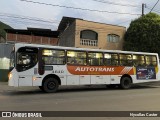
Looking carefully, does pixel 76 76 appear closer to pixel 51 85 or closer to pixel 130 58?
pixel 51 85

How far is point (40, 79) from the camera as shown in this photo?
64.7 feet

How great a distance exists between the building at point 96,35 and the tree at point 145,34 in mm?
1963

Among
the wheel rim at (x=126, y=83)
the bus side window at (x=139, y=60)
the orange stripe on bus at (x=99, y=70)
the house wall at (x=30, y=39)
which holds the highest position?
the house wall at (x=30, y=39)

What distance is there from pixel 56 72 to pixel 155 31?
2279 centimetres

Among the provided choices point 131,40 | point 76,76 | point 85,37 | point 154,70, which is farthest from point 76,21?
point 76,76

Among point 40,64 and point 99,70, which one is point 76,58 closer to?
point 99,70

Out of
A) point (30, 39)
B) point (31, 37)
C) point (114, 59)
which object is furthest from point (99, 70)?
point (31, 37)

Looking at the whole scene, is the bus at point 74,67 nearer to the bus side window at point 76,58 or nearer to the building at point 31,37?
the bus side window at point 76,58

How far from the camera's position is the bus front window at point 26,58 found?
19125 millimetres

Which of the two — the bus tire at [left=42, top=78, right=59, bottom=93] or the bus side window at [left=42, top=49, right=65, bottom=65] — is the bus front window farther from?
the bus tire at [left=42, top=78, right=59, bottom=93]

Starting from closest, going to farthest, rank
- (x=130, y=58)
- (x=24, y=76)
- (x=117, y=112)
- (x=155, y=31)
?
(x=117, y=112) < (x=24, y=76) < (x=130, y=58) < (x=155, y=31)

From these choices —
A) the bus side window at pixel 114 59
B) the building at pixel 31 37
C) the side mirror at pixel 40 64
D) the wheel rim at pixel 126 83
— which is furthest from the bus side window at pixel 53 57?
the building at pixel 31 37

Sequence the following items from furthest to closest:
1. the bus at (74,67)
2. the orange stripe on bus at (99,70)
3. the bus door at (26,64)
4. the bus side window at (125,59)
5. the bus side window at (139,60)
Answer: the bus side window at (139,60), the bus side window at (125,59), the orange stripe on bus at (99,70), the bus at (74,67), the bus door at (26,64)

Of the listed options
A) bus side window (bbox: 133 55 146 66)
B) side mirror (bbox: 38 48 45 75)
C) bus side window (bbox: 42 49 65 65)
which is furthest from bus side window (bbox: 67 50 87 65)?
bus side window (bbox: 133 55 146 66)
